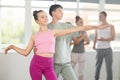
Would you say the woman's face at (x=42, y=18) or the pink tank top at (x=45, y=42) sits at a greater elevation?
A: the woman's face at (x=42, y=18)

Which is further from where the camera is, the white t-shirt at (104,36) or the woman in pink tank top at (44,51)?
the white t-shirt at (104,36)

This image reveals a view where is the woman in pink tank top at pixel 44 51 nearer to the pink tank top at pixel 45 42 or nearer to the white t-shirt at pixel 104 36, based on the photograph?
the pink tank top at pixel 45 42

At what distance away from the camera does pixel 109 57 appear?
4367 mm

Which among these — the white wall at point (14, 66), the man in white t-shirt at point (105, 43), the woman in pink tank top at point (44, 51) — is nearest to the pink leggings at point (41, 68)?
the woman in pink tank top at point (44, 51)

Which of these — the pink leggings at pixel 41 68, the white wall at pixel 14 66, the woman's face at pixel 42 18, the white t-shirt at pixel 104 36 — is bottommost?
the white wall at pixel 14 66

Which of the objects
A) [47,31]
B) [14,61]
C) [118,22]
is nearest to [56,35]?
[47,31]

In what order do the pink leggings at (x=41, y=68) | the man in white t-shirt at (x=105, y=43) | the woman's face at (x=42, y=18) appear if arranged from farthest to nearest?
the man in white t-shirt at (x=105, y=43)
the woman's face at (x=42, y=18)
the pink leggings at (x=41, y=68)

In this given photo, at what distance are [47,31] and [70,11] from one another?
2.37m

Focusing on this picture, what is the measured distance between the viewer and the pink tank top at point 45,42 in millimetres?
2721

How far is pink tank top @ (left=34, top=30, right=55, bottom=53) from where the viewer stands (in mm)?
2721

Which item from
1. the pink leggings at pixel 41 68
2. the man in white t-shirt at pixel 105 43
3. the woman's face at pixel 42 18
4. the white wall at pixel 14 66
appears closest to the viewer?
the pink leggings at pixel 41 68

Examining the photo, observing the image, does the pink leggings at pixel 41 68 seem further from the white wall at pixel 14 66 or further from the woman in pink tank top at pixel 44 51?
the white wall at pixel 14 66


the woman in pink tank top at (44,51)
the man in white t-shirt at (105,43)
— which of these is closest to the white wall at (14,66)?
the man in white t-shirt at (105,43)

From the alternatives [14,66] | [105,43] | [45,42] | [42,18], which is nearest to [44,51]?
[45,42]
